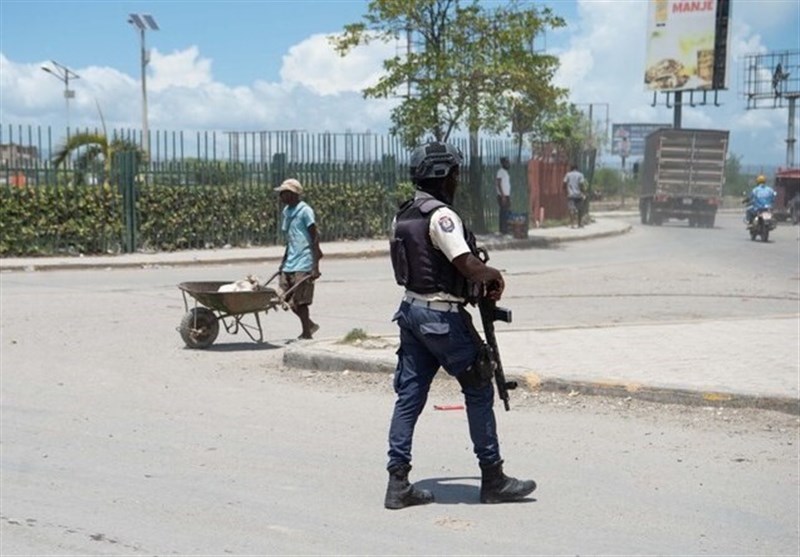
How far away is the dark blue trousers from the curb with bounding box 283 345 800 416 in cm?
270

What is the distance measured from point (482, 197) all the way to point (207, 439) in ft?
72.2

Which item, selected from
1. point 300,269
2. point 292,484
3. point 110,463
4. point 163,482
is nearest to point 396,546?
point 292,484

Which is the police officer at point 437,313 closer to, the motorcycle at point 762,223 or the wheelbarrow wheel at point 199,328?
the wheelbarrow wheel at point 199,328

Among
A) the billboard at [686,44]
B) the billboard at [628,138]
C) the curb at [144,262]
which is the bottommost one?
the curb at [144,262]

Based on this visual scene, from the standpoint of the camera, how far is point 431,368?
5996 millimetres

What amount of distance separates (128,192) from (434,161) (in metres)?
17.8

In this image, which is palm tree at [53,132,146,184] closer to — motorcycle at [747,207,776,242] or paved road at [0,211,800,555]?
paved road at [0,211,800,555]

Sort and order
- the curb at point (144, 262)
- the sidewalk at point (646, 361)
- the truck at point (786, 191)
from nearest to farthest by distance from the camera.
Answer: the sidewalk at point (646, 361)
the curb at point (144, 262)
the truck at point (786, 191)

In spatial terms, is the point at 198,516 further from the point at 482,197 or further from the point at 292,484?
the point at 482,197

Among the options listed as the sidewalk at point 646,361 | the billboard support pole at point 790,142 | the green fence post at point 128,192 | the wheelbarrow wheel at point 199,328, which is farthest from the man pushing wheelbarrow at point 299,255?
the billboard support pole at point 790,142

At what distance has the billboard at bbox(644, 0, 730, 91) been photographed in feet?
178

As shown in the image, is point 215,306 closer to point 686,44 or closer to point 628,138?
point 686,44

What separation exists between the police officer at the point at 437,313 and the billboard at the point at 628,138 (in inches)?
2917

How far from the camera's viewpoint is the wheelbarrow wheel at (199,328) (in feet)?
37.0
